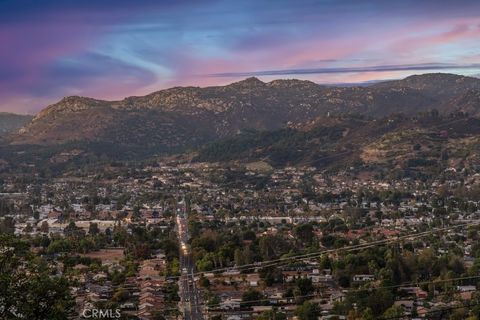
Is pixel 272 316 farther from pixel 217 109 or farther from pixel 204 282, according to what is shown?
pixel 217 109

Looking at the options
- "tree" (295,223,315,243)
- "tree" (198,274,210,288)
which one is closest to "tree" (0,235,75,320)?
"tree" (198,274,210,288)

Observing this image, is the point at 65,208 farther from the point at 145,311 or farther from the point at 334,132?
the point at 334,132

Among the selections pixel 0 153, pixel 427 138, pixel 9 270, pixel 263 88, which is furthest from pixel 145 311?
pixel 263 88

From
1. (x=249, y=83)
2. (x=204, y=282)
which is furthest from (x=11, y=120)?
(x=204, y=282)

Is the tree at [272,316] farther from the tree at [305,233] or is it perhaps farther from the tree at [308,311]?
the tree at [305,233]

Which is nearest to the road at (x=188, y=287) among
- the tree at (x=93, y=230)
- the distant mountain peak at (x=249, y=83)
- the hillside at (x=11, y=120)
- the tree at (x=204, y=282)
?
the tree at (x=204, y=282)

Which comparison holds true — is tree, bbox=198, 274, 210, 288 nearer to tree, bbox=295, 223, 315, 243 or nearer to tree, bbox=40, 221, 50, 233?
tree, bbox=295, 223, 315, 243
